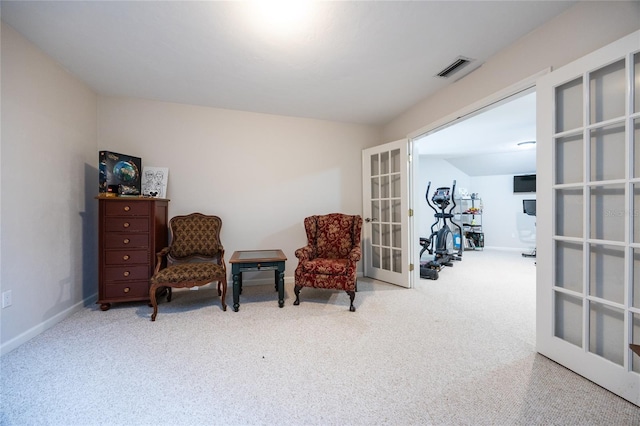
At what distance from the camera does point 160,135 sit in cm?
318

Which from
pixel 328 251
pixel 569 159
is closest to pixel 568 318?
pixel 569 159

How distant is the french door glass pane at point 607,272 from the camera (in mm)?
1425

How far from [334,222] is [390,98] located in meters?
1.75

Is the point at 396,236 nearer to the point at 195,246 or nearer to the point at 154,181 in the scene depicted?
the point at 195,246

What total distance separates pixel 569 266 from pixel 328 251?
228cm

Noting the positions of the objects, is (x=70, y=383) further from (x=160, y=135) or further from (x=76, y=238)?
(x=160, y=135)

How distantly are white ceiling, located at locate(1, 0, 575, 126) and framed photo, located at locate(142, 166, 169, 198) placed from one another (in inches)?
36.0

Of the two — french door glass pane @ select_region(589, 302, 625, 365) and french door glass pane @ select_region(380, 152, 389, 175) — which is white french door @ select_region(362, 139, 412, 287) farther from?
french door glass pane @ select_region(589, 302, 625, 365)

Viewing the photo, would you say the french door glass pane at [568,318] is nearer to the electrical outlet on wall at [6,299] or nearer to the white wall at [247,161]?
the white wall at [247,161]

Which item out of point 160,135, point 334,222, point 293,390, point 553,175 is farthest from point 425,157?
point 293,390

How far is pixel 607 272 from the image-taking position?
4.85 ft

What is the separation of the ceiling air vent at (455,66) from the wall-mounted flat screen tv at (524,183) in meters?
5.42

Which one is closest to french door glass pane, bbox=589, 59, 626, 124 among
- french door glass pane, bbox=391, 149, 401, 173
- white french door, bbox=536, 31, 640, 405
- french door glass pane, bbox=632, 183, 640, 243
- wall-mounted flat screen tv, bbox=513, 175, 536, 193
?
white french door, bbox=536, 31, 640, 405

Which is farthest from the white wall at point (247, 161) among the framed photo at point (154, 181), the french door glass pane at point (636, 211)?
the french door glass pane at point (636, 211)
